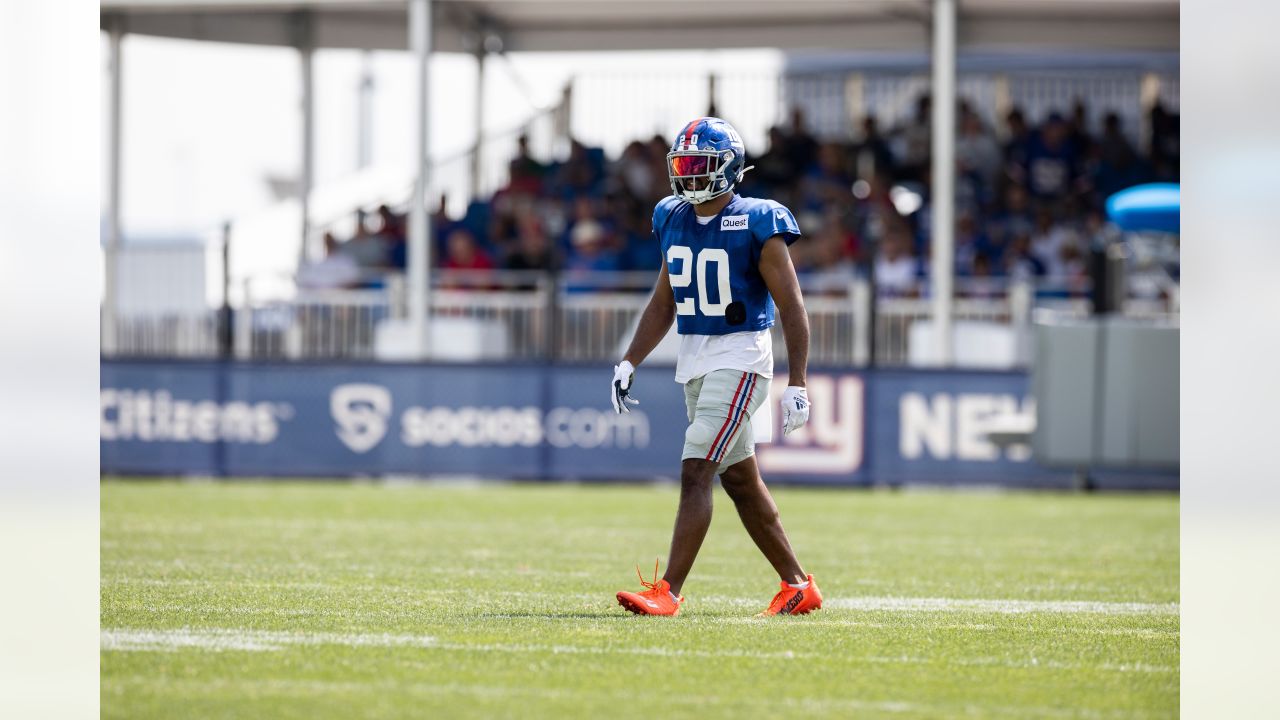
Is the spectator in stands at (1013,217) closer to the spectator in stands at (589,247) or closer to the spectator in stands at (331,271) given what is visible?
the spectator in stands at (589,247)

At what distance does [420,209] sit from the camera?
64.6 ft

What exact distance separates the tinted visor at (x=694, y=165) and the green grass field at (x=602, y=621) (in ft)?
6.01

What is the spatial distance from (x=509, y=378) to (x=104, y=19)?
9172 mm

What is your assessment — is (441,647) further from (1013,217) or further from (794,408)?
(1013,217)

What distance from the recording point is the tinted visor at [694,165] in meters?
7.34

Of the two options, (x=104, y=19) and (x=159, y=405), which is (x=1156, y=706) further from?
(x=104, y=19)

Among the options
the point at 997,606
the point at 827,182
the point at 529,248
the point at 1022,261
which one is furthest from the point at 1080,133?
the point at 997,606

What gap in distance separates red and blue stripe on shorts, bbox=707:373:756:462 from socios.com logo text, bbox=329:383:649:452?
10.5 m

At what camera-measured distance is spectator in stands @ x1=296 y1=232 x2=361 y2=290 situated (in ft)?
65.3

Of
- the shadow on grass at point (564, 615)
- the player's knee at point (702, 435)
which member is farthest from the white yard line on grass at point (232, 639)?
the player's knee at point (702, 435)

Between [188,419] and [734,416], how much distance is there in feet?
39.7

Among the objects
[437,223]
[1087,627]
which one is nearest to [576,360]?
[437,223]
